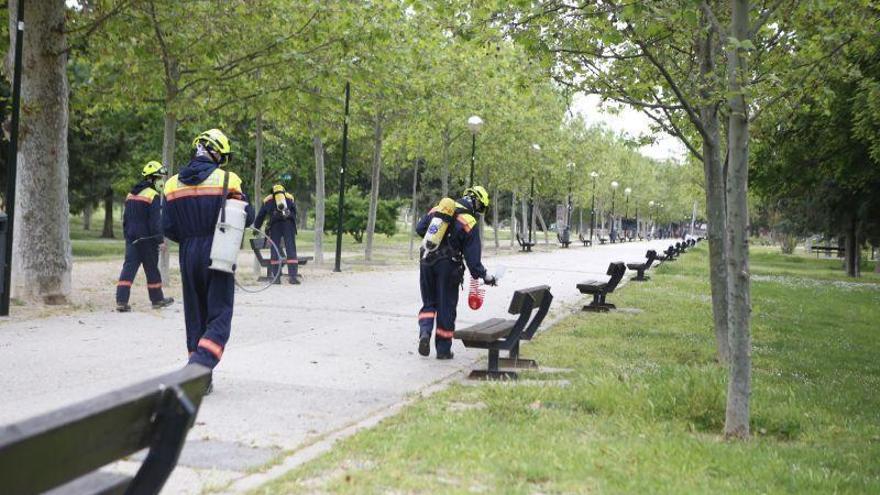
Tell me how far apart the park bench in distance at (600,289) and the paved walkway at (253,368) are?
0.56 m

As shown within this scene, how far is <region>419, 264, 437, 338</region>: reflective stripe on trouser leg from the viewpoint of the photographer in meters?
9.62

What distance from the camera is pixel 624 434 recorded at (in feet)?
20.3

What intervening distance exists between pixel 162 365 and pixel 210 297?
76.9 inches

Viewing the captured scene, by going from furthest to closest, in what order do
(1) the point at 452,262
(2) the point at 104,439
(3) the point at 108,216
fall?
(3) the point at 108,216 → (1) the point at 452,262 → (2) the point at 104,439

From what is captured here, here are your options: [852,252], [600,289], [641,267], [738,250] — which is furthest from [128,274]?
[852,252]

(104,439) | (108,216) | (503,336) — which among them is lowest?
(503,336)

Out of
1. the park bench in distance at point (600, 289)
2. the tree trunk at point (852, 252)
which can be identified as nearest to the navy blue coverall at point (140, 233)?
the park bench in distance at point (600, 289)

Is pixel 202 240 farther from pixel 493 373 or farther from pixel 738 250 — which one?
pixel 738 250

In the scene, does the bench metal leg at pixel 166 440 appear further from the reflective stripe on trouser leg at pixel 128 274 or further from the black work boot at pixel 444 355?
the reflective stripe on trouser leg at pixel 128 274

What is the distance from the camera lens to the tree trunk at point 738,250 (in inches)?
255

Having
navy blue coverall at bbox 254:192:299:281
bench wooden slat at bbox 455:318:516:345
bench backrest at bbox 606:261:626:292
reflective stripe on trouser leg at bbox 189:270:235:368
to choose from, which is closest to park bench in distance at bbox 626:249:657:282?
bench backrest at bbox 606:261:626:292

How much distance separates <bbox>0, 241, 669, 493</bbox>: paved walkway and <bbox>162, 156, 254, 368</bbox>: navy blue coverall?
59 centimetres

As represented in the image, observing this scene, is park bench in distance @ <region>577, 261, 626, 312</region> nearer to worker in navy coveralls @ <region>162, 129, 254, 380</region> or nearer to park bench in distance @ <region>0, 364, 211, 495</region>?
worker in navy coveralls @ <region>162, 129, 254, 380</region>

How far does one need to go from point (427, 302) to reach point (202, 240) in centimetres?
321
